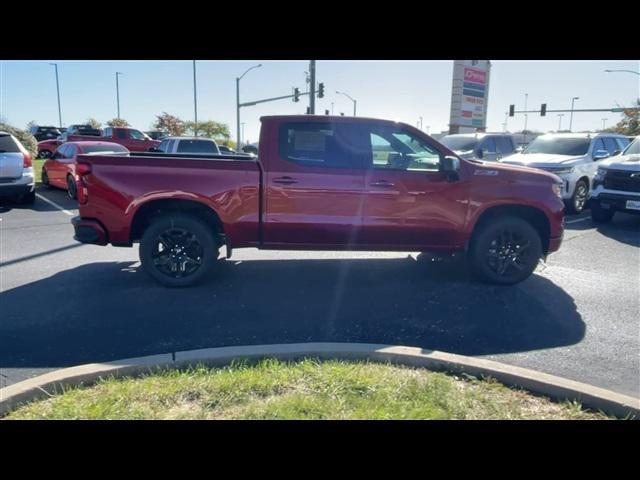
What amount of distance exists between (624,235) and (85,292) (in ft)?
30.7

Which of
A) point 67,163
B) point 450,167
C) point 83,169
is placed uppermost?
point 450,167

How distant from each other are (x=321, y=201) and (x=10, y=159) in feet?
28.2

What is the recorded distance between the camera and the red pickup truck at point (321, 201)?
17.5 feet

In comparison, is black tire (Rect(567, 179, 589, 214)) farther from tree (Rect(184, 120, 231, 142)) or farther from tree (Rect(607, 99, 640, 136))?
tree (Rect(184, 120, 231, 142))

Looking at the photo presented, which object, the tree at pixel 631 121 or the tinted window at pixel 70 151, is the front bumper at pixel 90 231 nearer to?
the tinted window at pixel 70 151

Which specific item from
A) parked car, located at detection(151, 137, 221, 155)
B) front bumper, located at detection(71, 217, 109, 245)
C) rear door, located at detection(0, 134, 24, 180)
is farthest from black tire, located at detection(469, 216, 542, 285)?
parked car, located at detection(151, 137, 221, 155)

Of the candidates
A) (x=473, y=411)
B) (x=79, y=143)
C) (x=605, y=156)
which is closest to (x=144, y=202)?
(x=473, y=411)

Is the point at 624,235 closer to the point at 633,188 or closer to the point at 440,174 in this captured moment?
the point at 633,188

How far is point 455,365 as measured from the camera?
11.4 ft

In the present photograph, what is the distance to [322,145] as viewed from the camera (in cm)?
555

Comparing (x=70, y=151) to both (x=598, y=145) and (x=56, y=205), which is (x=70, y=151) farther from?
(x=598, y=145)

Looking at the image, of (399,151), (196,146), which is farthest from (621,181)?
(196,146)

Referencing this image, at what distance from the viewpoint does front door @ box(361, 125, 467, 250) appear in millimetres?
5516

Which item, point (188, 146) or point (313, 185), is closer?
point (313, 185)
